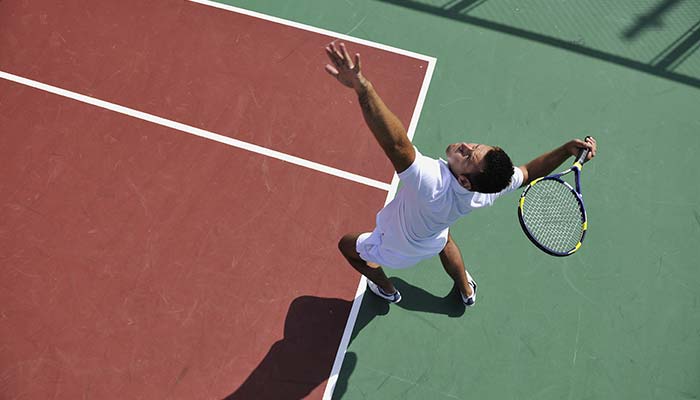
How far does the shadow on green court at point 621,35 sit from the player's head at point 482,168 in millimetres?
3535

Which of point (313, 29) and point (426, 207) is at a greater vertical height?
point (426, 207)

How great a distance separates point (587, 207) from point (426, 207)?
2.71m

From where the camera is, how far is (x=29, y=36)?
6410mm

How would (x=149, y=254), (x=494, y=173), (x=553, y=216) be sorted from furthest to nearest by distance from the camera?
(x=149, y=254), (x=553, y=216), (x=494, y=173)

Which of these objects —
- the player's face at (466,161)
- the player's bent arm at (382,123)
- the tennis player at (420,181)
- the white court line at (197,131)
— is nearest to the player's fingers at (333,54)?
the tennis player at (420,181)

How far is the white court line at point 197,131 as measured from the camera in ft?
18.7

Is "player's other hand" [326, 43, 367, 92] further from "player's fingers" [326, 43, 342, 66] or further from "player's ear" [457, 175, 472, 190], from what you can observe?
"player's ear" [457, 175, 472, 190]

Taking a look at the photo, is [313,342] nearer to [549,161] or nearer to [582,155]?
[549,161]

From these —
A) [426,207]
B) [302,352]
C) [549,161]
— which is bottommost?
[302,352]

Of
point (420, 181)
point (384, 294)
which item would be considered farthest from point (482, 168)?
point (384, 294)

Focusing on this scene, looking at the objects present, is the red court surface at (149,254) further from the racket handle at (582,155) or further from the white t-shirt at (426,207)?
the racket handle at (582,155)

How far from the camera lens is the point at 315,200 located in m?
5.59

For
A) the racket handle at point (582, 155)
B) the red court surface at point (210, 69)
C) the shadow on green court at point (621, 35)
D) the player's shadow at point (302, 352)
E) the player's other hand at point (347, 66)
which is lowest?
the player's shadow at point (302, 352)

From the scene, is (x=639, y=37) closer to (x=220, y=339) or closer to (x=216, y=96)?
(x=216, y=96)
